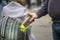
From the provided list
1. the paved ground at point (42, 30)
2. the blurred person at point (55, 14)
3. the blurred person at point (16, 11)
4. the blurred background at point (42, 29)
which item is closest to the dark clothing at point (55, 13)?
the blurred person at point (55, 14)

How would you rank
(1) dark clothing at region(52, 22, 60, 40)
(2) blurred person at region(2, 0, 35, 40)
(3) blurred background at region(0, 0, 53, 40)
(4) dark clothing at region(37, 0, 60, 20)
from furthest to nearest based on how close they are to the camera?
(3) blurred background at region(0, 0, 53, 40) < (2) blurred person at region(2, 0, 35, 40) < (1) dark clothing at region(52, 22, 60, 40) < (4) dark clothing at region(37, 0, 60, 20)

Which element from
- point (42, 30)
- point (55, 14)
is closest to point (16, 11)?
point (55, 14)

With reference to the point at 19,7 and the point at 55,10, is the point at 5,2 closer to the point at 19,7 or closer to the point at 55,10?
the point at 19,7

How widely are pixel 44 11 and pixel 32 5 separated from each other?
9416mm

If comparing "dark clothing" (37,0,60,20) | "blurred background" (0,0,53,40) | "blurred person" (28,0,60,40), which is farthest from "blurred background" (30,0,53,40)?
"dark clothing" (37,0,60,20)

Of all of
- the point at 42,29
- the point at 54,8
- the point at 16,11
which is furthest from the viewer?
the point at 42,29

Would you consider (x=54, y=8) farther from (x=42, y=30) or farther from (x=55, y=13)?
(x=42, y=30)

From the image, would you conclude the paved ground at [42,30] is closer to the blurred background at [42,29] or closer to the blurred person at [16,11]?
the blurred background at [42,29]

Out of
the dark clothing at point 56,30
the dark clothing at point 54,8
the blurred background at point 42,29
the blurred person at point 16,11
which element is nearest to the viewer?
the dark clothing at point 54,8

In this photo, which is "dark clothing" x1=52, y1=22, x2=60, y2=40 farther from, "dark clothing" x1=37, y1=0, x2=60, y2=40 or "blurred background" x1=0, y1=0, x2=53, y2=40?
"blurred background" x1=0, y1=0, x2=53, y2=40

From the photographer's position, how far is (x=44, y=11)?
397cm

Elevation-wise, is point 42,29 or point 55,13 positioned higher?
point 55,13

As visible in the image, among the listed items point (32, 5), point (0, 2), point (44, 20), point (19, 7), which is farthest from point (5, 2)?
point (32, 5)

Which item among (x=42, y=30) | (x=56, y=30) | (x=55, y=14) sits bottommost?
(x=42, y=30)
